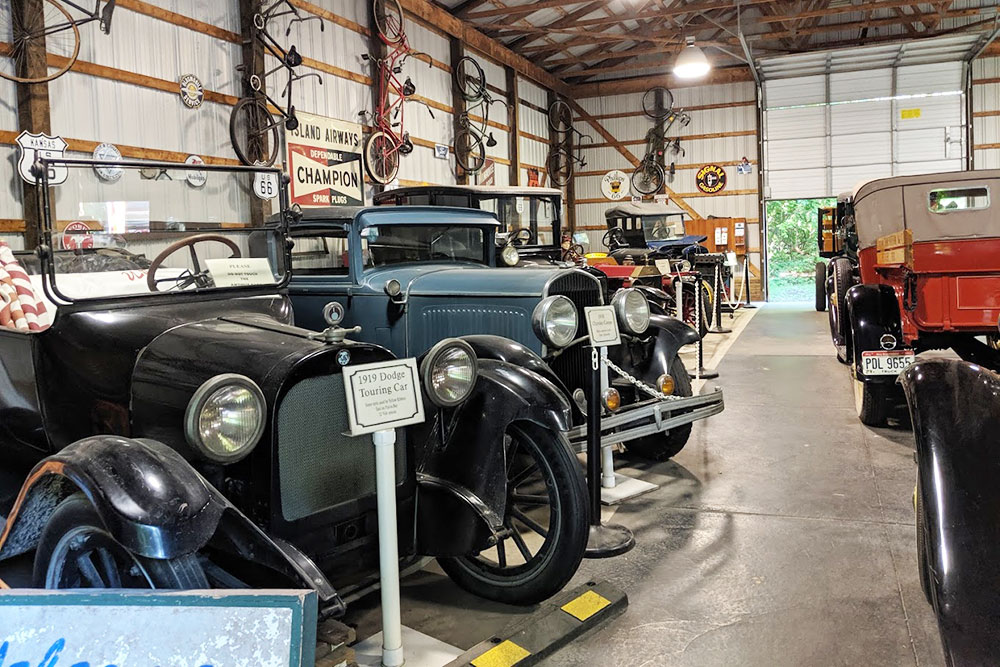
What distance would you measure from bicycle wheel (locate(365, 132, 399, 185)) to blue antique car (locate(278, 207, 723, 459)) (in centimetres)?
545

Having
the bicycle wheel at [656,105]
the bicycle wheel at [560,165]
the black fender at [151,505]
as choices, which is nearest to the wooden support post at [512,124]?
the bicycle wheel at [560,165]

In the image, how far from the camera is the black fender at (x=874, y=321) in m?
5.18

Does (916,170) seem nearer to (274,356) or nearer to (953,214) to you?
(953,214)

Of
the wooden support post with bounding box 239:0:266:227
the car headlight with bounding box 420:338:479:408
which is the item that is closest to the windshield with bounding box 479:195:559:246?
the wooden support post with bounding box 239:0:266:227

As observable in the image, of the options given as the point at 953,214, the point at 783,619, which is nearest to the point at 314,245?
the point at 783,619

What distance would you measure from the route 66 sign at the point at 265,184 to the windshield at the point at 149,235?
302 mm

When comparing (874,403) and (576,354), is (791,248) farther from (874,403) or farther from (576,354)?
(576,354)

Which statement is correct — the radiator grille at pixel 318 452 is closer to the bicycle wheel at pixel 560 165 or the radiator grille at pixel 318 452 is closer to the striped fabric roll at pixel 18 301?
the striped fabric roll at pixel 18 301

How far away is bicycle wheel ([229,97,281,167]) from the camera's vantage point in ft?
25.8

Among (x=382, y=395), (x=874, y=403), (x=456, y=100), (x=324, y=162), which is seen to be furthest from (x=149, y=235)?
(x=456, y=100)

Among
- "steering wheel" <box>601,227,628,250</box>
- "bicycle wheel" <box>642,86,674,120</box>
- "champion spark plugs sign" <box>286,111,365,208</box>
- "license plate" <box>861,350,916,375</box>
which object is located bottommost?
"license plate" <box>861,350,916,375</box>

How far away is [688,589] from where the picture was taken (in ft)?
9.63

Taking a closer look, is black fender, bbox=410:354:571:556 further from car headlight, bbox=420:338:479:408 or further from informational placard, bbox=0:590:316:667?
informational placard, bbox=0:590:316:667

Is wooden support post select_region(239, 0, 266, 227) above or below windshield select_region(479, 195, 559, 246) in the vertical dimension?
above
